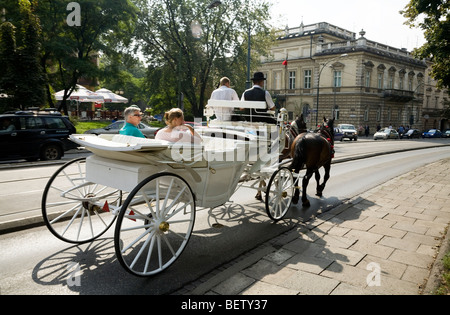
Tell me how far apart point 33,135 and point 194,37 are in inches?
684

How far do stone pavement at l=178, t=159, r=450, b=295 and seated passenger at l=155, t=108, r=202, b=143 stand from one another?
1.81 meters

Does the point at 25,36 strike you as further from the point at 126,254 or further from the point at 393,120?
the point at 393,120

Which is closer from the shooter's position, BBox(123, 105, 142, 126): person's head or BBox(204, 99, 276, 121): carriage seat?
BBox(123, 105, 142, 126): person's head

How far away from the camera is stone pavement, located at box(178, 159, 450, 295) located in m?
3.62

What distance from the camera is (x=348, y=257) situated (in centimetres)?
443

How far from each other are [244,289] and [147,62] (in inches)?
1062

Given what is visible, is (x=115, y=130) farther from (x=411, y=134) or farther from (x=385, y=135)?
(x=411, y=134)

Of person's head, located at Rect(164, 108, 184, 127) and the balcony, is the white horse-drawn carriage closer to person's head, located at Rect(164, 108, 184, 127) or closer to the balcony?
person's head, located at Rect(164, 108, 184, 127)

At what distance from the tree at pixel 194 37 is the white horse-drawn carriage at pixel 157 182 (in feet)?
65.8

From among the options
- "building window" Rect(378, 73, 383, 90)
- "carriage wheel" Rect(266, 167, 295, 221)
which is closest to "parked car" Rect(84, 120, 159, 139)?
"carriage wheel" Rect(266, 167, 295, 221)

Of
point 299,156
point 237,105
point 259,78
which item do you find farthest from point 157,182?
point 299,156

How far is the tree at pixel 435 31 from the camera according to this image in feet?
47.3

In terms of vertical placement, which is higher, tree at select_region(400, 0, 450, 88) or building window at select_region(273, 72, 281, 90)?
building window at select_region(273, 72, 281, 90)

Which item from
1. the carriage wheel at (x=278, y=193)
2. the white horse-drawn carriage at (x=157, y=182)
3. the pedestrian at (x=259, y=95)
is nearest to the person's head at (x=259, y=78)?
the pedestrian at (x=259, y=95)
